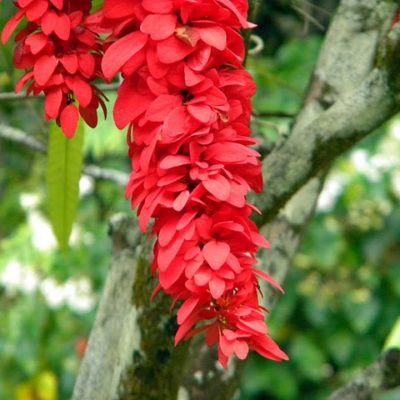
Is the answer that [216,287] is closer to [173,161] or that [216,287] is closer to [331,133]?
[173,161]

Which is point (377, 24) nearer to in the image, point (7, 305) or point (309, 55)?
point (309, 55)

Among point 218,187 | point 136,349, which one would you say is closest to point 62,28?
point 218,187

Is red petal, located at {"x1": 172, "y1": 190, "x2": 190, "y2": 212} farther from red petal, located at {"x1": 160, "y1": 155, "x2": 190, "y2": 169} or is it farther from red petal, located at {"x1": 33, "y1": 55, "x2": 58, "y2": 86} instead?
red petal, located at {"x1": 33, "y1": 55, "x2": 58, "y2": 86}

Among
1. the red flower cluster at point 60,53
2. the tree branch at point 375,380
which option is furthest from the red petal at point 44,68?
the tree branch at point 375,380

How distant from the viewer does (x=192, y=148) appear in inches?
37.7

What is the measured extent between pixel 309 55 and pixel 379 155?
1.91ft

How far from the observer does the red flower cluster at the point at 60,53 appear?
101cm

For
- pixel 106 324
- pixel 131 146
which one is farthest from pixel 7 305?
pixel 131 146


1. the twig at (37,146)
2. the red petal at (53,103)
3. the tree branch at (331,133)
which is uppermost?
the red petal at (53,103)

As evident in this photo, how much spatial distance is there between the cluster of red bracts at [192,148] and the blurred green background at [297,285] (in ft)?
8.47

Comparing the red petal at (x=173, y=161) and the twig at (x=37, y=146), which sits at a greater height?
the red petal at (x=173, y=161)

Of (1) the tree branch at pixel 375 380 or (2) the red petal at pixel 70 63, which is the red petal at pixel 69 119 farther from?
(1) the tree branch at pixel 375 380

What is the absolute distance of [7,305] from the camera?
4.16m

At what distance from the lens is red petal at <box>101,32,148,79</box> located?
966 millimetres
